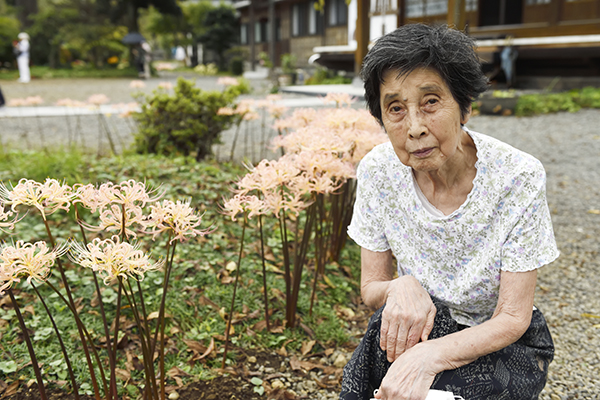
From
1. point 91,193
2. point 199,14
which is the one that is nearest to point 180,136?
point 91,193

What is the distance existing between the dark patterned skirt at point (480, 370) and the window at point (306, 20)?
23818mm

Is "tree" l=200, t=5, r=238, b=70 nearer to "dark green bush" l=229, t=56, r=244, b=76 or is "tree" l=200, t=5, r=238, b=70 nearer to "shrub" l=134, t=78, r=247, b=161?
"dark green bush" l=229, t=56, r=244, b=76

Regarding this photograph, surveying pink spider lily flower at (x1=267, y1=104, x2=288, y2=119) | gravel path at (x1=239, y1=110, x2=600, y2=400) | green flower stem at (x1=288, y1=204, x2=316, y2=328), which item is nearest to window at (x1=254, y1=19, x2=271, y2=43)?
gravel path at (x1=239, y1=110, x2=600, y2=400)

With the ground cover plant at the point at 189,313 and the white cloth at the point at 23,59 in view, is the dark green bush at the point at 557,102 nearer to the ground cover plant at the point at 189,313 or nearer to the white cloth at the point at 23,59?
the ground cover plant at the point at 189,313

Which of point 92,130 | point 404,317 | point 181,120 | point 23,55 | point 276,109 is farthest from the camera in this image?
point 23,55

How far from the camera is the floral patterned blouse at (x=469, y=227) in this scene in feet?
5.03

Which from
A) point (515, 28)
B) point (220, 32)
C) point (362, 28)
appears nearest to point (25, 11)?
point (220, 32)

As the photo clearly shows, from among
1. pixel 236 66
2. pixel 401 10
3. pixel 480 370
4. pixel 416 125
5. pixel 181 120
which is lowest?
pixel 480 370

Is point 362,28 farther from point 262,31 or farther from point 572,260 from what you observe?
point 262,31

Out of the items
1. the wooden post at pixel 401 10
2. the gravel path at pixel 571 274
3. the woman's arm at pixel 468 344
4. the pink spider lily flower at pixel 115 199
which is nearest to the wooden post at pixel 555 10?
the wooden post at pixel 401 10

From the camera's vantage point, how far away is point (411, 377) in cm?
148

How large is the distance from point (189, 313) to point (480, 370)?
161 cm

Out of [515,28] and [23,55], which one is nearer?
[515,28]

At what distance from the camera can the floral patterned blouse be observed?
5.03ft
